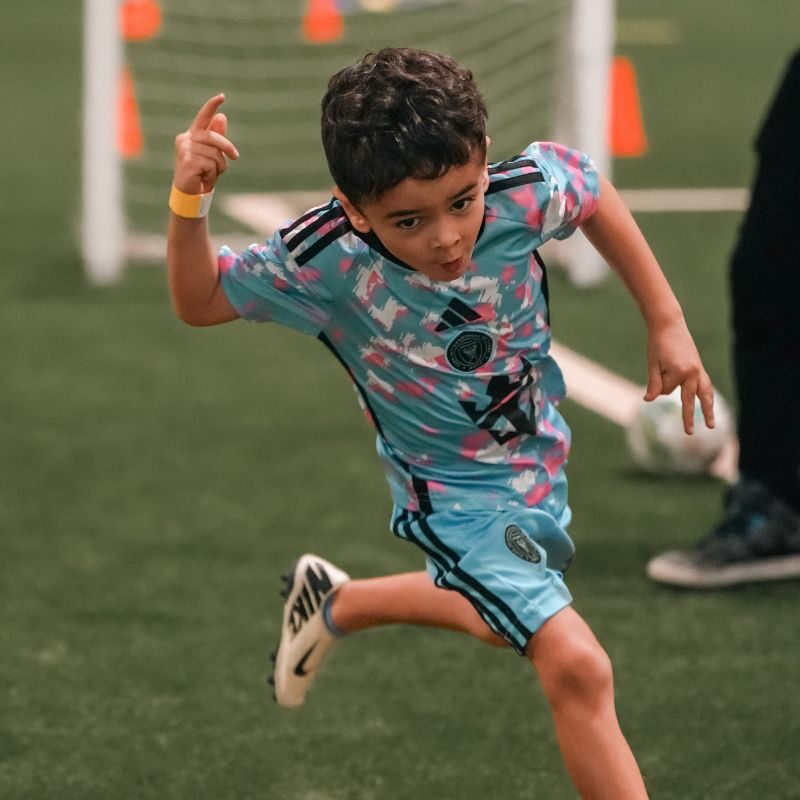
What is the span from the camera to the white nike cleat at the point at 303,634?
3.80 metres

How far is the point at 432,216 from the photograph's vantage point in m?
2.85

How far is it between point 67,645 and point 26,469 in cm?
144

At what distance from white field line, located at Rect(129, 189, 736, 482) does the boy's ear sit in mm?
2527

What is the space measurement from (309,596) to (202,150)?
4.14 feet

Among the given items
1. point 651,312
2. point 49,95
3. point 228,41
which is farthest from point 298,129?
point 651,312

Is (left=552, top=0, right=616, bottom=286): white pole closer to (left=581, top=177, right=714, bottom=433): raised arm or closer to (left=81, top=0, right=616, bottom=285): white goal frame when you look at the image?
(left=81, top=0, right=616, bottom=285): white goal frame

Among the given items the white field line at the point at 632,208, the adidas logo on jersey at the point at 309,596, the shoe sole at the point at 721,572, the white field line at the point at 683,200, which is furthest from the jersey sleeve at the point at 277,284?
the white field line at the point at 683,200

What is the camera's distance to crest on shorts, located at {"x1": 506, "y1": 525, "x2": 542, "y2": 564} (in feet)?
10.4

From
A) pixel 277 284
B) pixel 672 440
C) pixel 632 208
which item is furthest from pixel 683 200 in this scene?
pixel 277 284

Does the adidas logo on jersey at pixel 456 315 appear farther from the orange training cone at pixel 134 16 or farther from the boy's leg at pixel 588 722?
the orange training cone at pixel 134 16

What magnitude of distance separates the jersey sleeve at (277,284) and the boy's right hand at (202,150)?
0.60 ft

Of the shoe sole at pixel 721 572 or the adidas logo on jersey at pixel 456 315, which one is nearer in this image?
the adidas logo on jersey at pixel 456 315

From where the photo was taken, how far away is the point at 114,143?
788 centimetres

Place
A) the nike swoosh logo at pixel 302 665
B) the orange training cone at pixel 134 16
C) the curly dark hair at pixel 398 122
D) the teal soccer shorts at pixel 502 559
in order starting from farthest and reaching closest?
the orange training cone at pixel 134 16
the nike swoosh logo at pixel 302 665
the teal soccer shorts at pixel 502 559
the curly dark hair at pixel 398 122
